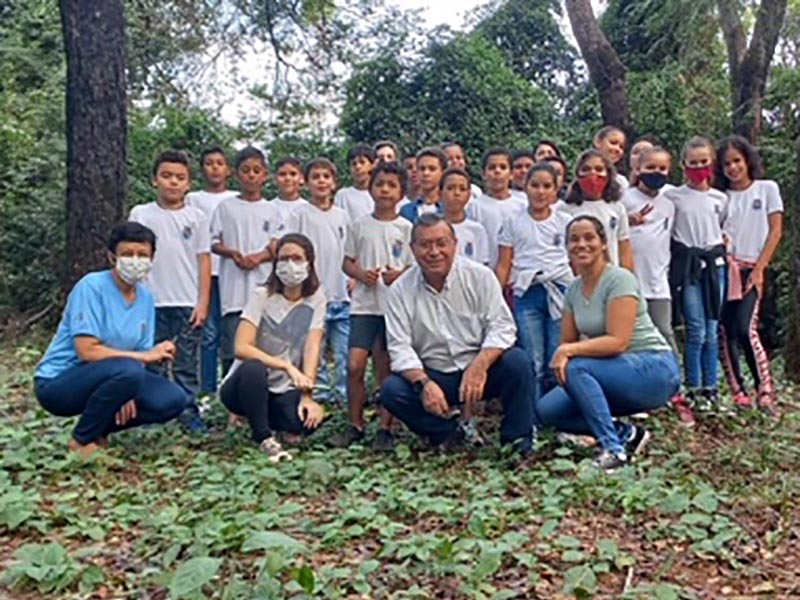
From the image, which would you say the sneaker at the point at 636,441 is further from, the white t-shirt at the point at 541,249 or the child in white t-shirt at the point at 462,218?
the child in white t-shirt at the point at 462,218

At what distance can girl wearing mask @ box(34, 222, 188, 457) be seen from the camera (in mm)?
4809

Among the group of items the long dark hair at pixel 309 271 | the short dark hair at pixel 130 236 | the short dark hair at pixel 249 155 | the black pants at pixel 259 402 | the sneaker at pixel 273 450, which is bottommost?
the sneaker at pixel 273 450

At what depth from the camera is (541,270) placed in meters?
5.39

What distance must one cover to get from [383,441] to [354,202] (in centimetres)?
184


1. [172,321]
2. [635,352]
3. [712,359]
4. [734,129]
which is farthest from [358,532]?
[734,129]

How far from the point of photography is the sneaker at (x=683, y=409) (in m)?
5.59

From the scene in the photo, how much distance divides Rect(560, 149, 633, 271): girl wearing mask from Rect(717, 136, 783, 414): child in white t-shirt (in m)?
0.85

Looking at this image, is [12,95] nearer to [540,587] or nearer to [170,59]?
[170,59]

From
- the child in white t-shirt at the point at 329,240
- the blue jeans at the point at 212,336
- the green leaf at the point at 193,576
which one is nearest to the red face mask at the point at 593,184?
the child in white t-shirt at the point at 329,240

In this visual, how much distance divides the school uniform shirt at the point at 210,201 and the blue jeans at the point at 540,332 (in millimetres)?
1857

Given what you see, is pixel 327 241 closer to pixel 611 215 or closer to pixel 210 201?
pixel 210 201

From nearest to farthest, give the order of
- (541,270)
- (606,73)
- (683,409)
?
(541,270) → (683,409) → (606,73)

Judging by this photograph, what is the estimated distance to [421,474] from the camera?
4.58 m

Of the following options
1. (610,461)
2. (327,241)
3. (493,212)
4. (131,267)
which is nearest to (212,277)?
(327,241)
